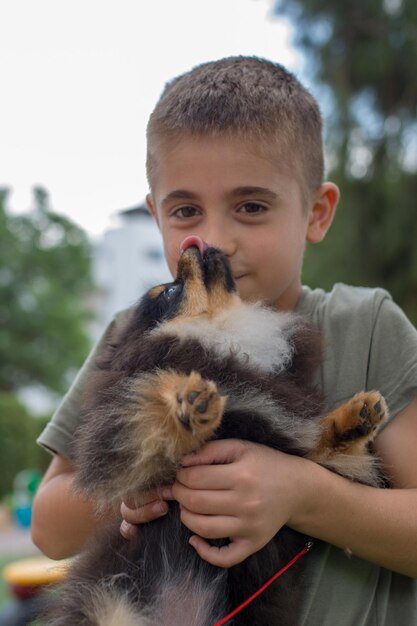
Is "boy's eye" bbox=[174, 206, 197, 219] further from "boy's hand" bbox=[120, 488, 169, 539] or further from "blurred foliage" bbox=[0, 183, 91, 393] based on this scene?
"blurred foliage" bbox=[0, 183, 91, 393]

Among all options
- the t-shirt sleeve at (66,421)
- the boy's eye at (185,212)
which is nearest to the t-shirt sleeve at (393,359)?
the boy's eye at (185,212)

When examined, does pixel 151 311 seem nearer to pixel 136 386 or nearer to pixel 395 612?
pixel 136 386

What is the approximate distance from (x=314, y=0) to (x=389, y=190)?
2.82 m

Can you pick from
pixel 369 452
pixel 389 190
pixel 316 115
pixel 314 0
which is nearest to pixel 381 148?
pixel 389 190

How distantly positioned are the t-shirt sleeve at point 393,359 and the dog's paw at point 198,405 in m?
0.57

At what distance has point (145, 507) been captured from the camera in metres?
1.65

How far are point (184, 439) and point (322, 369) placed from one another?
58cm

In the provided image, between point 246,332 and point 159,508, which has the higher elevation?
point 246,332

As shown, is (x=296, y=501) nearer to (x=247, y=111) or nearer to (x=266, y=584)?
(x=266, y=584)

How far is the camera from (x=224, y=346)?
1.85m

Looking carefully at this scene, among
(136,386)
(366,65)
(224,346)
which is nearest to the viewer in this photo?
(136,386)

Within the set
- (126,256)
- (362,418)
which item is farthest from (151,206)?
(126,256)

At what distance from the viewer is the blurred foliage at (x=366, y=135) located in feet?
31.7

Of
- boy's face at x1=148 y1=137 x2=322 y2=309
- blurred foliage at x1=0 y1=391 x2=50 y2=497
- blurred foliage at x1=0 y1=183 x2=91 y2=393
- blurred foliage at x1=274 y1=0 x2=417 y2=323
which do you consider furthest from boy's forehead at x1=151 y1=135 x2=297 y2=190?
blurred foliage at x1=0 y1=183 x2=91 y2=393
